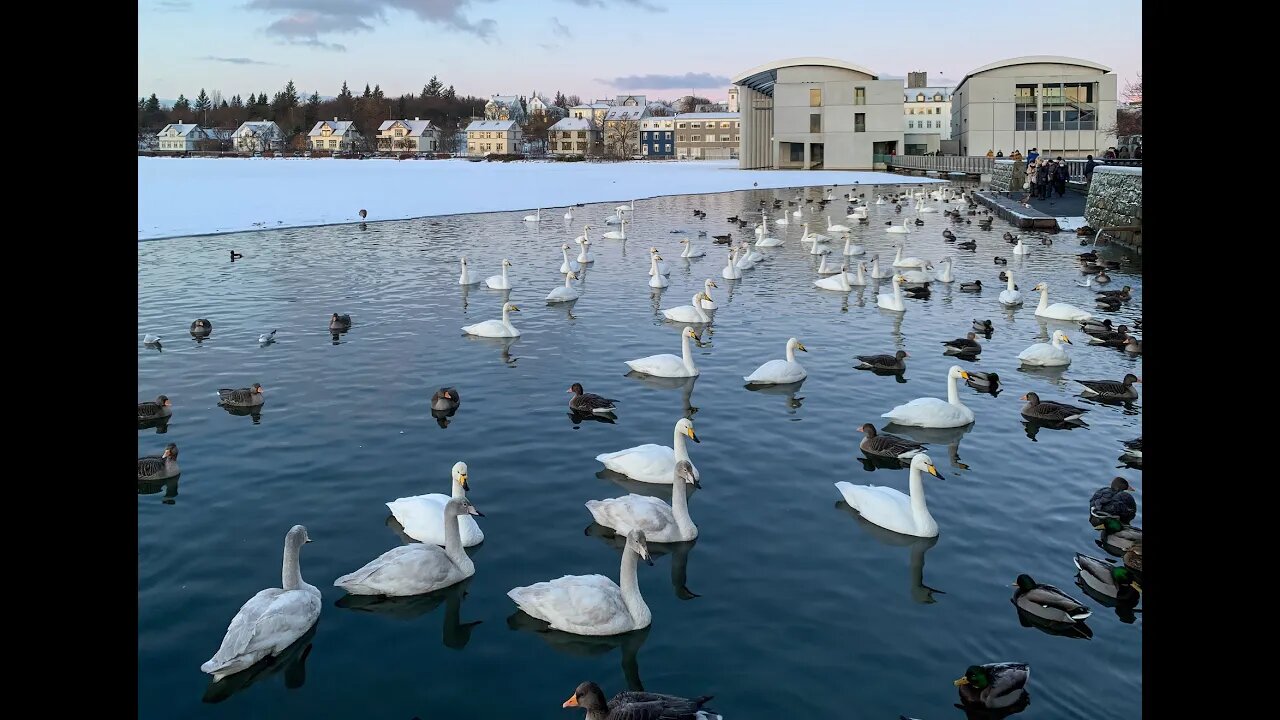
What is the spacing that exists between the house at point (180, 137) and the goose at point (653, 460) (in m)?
169

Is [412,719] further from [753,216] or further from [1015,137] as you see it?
[1015,137]

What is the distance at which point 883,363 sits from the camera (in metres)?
14.4

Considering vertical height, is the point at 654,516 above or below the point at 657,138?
below

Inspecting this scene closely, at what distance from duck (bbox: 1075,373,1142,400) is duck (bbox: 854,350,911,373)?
242 centimetres

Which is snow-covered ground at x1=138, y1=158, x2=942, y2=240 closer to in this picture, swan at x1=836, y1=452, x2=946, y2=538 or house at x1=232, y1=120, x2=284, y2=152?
swan at x1=836, y1=452, x2=946, y2=538

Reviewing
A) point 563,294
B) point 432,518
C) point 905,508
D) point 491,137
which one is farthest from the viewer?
point 491,137

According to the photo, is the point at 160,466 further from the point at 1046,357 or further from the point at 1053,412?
the point at 1046,357

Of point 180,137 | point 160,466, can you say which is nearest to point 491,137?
point 180,137

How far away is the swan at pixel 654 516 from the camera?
8.31 meters

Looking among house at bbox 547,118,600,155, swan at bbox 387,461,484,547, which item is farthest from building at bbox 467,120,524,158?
swan at bbox 387,461,484,547

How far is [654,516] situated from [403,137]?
16800 cm

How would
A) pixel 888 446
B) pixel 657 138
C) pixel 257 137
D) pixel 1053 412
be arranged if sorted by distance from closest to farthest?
1. pixel 888 446
2. pixel 1053 412
3. pixel 257 137
4. pixel 657 138
